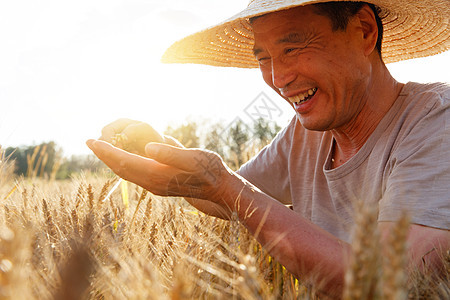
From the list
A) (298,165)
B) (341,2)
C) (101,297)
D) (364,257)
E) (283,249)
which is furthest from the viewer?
(298,165)

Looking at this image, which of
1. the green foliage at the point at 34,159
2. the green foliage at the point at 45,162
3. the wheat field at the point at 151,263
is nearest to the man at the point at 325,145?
the wheat field at the point at 151,263

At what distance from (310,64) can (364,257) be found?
5.09ft

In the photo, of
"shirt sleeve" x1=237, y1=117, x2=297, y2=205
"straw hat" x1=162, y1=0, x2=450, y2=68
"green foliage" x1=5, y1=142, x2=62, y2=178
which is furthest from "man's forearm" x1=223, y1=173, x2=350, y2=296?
"green foliage" x1=5, y1=142, x2=62, y2=178

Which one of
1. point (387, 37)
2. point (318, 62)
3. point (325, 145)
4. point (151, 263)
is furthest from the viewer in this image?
point (387, 37)

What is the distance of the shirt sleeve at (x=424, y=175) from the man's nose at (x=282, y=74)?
636 mm

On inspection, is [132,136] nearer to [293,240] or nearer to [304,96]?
[304,96]

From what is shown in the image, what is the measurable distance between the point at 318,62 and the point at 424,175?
76cm

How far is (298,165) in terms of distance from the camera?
254 cm

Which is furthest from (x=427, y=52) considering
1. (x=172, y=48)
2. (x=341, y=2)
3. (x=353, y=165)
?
(x=172, y=48)

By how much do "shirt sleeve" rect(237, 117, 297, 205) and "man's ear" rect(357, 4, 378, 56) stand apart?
0.70m

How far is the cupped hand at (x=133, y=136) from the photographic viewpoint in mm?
2029

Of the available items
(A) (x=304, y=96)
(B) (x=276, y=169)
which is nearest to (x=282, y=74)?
(A) (x=304, y=96)

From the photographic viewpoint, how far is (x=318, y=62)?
6.46 ft

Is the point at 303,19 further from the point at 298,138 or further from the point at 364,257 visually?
the point at 364,257
